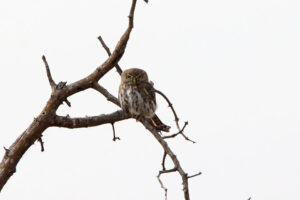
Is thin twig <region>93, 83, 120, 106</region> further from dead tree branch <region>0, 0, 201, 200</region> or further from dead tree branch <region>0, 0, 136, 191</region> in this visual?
dead tree branch <region>0, 0, 136, 191</region>

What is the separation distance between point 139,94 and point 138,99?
10.3 inches

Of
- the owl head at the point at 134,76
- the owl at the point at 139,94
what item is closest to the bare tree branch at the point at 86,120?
the owl at the point at 139,94

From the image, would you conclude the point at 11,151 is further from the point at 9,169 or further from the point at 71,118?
the point at 71,118

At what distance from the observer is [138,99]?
10.7 meters

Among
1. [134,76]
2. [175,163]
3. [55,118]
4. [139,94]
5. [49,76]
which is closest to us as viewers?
[175,163]

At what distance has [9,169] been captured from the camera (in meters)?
7.48

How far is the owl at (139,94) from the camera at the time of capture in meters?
10.4

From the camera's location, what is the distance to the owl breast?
1037cm

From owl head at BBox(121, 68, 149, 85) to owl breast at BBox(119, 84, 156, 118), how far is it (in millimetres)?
112

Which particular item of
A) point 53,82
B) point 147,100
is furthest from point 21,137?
point 147,100

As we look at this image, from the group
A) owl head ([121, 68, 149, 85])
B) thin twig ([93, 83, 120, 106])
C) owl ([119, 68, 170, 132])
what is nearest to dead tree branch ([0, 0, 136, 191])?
thin twig ([93, 83, 120, 106])

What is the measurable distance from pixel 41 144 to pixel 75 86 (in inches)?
31.6

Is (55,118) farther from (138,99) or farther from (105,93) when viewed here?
(138,99)

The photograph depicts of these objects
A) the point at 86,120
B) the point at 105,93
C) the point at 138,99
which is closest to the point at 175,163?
the point at 86,120
